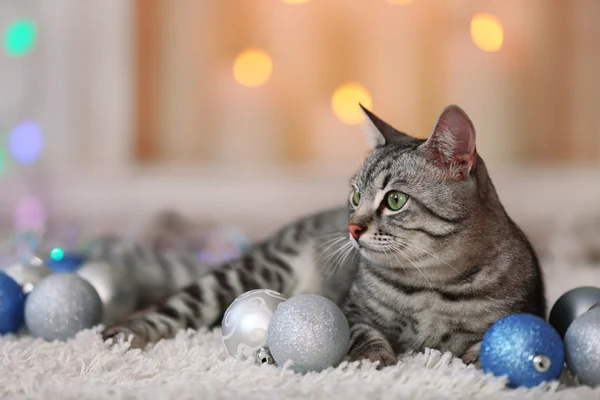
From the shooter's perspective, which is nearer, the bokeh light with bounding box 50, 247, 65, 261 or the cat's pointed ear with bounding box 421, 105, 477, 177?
the cat's pointed ear with bounding box 421, 105, 477, 177

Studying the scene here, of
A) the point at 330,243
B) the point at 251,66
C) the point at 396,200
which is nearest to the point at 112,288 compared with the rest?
the point at 330,243

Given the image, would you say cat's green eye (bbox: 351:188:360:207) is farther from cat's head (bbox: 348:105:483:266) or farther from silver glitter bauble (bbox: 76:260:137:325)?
silver glitter bauble (bbox: 76:260:137:325)

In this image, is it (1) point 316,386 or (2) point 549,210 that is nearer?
(1) point 316,386

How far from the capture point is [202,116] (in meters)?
3.23

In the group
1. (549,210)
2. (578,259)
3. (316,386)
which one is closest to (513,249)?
(316,386)

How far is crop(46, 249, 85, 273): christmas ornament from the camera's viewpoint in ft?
5.49

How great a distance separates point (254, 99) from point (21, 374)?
91.4 inches

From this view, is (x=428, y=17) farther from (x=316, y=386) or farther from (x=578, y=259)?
(x=316, y=386)

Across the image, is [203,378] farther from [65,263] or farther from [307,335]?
[65,263]

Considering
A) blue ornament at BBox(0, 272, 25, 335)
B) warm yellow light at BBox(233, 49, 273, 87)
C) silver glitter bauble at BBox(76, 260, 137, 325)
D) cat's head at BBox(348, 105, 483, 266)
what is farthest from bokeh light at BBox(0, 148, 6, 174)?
cat's head at BBox(348, 105, 483, 266)

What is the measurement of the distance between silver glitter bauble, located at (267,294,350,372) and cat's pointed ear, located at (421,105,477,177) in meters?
0.35

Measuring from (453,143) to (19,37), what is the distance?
8.73 feet

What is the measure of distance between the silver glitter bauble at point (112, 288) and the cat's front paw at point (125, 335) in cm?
19

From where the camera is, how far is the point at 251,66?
127 inches
